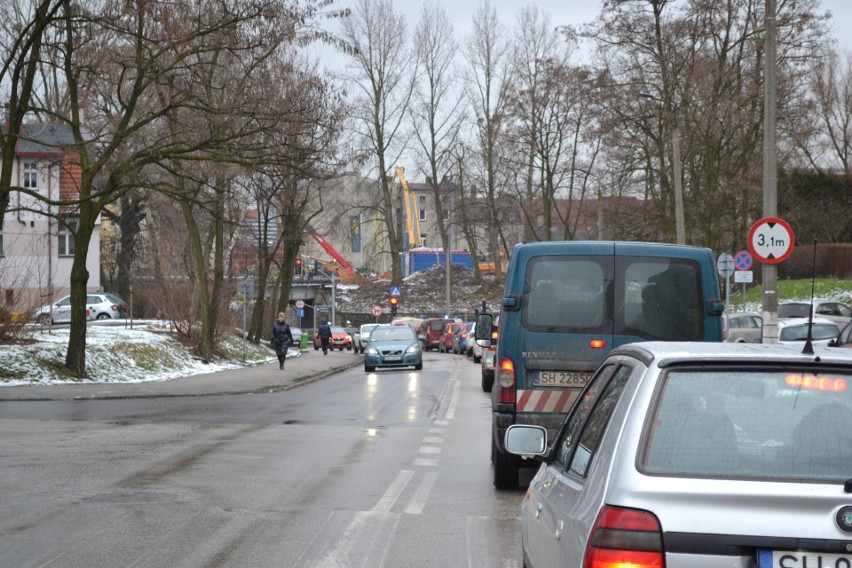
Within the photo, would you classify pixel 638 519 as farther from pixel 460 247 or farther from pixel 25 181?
pixel 460 247

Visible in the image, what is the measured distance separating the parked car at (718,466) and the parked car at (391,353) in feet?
110

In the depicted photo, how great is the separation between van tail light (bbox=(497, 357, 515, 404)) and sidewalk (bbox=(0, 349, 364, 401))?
1423 cm

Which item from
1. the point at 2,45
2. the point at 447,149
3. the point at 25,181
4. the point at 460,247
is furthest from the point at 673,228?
the point at 460,247

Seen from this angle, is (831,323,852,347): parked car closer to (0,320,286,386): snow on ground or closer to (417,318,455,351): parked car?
(0,320,286,386): snow on ground

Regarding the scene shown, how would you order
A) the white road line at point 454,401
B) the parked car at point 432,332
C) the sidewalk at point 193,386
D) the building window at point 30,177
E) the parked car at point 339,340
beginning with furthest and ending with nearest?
1. the parked car at point 339,340
2. the building window at point 30,177
3. the parked car at point 432,332
4. the sidewalk at point 193,386
5. the white road line at point 454,401

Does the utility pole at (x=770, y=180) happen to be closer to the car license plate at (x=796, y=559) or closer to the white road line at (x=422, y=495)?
the white road line at (x=422, y=495)

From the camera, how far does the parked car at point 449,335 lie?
196 feet

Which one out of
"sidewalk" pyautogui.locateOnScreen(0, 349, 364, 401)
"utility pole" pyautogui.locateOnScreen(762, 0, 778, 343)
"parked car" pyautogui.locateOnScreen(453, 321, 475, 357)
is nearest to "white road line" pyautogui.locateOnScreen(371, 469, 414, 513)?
"utility pole" pyautogui.locateOnScreen(762, 0, 778, 343)

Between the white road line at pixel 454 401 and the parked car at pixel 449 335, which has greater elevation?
the white road line at pixel 454 401

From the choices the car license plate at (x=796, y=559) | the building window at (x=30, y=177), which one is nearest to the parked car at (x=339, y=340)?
the building window at (x=30, y=177)

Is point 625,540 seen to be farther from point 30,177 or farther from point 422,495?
point 30,177

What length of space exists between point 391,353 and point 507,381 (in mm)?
27075

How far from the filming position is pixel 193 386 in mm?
27781

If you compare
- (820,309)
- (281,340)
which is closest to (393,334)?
(281,340)
